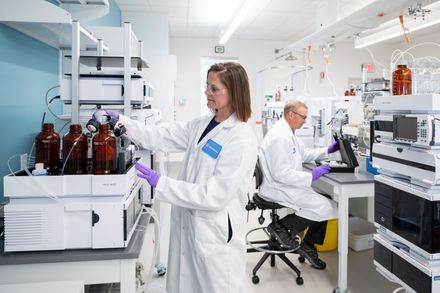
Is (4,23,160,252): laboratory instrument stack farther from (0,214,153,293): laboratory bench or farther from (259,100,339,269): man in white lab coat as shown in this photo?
(259,100,339,269): man in white lab coat

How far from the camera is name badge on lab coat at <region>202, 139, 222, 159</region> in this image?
4.84 feet

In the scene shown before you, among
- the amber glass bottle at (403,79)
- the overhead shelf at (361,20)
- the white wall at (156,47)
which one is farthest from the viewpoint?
the white wall at (156,47)

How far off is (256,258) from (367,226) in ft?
3.68

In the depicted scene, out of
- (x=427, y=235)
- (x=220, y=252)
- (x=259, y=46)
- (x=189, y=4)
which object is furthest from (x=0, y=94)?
(x=259, y=46)

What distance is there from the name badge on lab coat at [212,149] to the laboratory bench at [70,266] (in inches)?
19.5

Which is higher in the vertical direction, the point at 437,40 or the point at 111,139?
the point at 437,40

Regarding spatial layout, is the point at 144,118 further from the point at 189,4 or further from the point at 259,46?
the point at 259,46

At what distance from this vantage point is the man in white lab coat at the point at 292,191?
2402mm

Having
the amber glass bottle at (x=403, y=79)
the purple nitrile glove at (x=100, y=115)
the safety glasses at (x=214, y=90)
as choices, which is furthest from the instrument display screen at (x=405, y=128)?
the purple nitrile glove at (x=100, y=115)

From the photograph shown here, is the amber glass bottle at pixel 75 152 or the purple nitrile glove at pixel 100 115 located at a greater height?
the purple nitrile glove at pixel 100 115

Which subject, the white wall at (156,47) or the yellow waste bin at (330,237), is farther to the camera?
the white wall at (156,47)

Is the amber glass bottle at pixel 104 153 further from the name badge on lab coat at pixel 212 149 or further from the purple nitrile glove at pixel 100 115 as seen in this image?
the name badge on lab coat at pixel 212 149

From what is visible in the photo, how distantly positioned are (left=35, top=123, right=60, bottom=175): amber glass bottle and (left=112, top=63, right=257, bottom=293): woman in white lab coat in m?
0.37

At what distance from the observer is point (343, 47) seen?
730 cm
